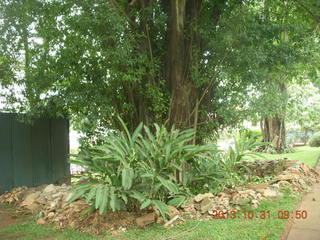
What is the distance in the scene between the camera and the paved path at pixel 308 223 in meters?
3.22

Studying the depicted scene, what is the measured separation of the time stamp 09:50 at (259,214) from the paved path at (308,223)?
10 centimetres

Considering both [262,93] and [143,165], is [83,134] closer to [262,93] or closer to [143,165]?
[143,165]

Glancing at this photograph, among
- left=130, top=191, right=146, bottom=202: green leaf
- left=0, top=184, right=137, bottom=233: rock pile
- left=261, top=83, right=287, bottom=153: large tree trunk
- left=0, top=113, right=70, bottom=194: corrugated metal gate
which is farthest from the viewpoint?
left=261, top=83, right=287, bottom=153: large tree trunk

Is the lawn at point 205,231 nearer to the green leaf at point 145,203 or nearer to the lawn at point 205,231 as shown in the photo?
the lawn at point 205,231

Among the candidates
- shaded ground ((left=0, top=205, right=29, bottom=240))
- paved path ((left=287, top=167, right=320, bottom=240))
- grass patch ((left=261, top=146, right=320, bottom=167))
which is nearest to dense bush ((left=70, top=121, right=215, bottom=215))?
shaded ground ((left=0, top=205, right=29, bottom=240))

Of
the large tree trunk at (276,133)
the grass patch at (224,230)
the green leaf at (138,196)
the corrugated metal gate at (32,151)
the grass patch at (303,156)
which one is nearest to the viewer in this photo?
the grass patch at (224,230)

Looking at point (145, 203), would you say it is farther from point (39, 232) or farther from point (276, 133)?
point (276, 133)

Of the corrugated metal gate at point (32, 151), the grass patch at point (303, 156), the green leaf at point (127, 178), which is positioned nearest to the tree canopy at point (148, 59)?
the corrugated metal gate at point (32, 151)

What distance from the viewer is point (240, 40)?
5281 mm

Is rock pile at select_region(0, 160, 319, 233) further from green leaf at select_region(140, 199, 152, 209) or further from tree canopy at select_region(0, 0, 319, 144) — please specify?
tree canopy at select_region(0, 0, 319, 144)

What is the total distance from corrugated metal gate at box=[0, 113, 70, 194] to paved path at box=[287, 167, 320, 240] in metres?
5.36

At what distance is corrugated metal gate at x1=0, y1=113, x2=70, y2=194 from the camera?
651 centimetres

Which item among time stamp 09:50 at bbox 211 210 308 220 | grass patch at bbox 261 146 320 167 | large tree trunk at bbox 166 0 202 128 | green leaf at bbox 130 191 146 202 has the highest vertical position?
large tree trunk at bbox 166 0 202 128

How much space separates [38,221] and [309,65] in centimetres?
587
